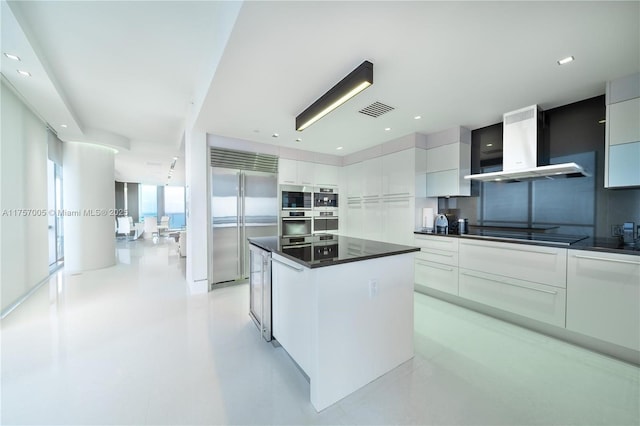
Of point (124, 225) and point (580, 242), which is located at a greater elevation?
point (580, 242)

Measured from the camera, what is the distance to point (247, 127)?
346 centimetres

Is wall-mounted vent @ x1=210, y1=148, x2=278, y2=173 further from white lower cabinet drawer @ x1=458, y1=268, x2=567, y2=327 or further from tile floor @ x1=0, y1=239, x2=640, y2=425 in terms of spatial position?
white lower cabinet drawer @ x1=458, y1=268, x2=567, y2=327

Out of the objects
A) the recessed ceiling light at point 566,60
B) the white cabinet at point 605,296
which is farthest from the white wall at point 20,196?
the white cabinet at point 605,296

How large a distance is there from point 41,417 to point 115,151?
223 inches

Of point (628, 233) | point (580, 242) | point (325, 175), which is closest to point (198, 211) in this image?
point (325, 175)

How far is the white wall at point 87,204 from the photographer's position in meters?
4.74

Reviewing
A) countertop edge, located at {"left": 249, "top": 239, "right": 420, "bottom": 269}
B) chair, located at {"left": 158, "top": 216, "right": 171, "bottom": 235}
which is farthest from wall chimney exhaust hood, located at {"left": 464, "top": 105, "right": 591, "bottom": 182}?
chair, located at {"left": 158, "top": 216, "right": 171, "bottom": 235}

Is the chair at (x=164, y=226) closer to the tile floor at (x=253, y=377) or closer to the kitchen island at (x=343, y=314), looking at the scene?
the tile floor at (x=253, y=377)

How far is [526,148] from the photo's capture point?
2703mm

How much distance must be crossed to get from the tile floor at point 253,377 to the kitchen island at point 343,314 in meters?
0.15

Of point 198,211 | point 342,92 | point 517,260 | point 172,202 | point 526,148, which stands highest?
point 342,92

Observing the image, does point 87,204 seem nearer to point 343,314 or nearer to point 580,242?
point 343,314

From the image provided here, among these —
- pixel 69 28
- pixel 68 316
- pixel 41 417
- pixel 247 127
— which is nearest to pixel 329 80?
pixel 247 127

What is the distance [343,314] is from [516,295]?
219 centimetres
